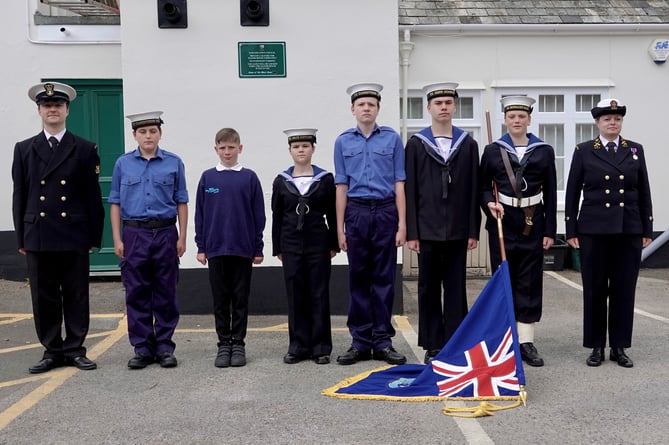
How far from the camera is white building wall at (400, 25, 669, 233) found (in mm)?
11375

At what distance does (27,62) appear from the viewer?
944 cm

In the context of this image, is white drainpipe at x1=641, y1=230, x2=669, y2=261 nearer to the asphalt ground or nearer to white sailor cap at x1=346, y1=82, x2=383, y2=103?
the asphalt ground

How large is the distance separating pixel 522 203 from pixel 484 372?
144 centimetres

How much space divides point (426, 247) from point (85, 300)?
2743 millimetres

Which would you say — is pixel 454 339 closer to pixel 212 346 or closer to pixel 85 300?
pixel 212 346

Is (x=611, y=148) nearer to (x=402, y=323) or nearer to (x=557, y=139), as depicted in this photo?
(x=402, y=323)

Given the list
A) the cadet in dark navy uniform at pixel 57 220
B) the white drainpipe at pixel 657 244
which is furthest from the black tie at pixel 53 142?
the white drainpipe at pixel 657 244

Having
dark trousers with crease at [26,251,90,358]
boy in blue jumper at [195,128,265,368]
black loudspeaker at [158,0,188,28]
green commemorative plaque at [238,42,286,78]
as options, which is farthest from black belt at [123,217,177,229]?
black loudspeaker at [158,0,188,28]

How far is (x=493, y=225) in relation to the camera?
18.9 ft

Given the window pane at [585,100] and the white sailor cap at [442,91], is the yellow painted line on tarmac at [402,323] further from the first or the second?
the window pane at [585,100]

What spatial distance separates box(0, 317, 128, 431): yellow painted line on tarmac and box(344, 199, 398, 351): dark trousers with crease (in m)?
2.25

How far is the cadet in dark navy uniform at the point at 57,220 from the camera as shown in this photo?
5672mm

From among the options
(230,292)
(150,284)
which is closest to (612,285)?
(230,292)

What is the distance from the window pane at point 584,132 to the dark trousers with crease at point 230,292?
7614mm
